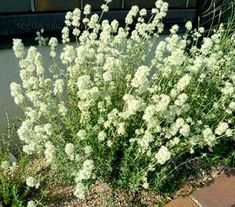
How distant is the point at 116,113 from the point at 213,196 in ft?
3.34

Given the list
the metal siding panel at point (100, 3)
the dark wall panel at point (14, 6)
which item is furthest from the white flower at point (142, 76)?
the metal siding panel at point (100, 3)

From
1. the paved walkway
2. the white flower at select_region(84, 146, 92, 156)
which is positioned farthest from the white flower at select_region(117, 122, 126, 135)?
the paved walkway

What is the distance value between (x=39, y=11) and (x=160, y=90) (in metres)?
1.34

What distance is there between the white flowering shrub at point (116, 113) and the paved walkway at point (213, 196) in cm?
29

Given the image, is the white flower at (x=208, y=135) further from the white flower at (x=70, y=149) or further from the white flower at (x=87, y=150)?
the white flower at (x=70, y=149)

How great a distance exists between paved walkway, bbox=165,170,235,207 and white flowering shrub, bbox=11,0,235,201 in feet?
0.94

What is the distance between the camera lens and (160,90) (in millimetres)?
2928

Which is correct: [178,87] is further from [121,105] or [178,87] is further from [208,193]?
[208,193]

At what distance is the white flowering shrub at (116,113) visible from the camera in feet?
7.95

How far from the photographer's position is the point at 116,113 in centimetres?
269

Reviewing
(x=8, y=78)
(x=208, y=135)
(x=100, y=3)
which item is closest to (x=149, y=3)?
(x=100, y=3)

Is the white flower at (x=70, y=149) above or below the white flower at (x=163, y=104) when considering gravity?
below

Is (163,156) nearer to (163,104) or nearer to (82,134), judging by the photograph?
(163,104)

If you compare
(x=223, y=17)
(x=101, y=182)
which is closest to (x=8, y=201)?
(x=101, y=182)
